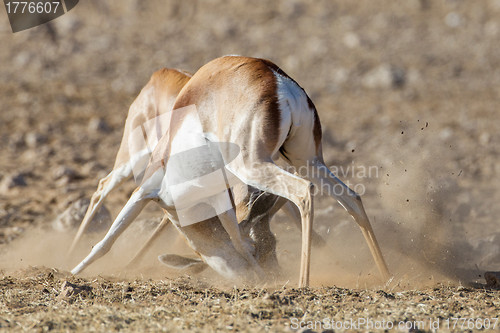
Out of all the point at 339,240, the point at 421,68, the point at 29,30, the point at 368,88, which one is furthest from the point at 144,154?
the point at 29,30

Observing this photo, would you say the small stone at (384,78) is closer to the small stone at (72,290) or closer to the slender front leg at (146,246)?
the slender front leg at (146,246)

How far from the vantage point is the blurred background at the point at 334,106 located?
7.84m

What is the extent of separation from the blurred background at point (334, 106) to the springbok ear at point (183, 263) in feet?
4.02

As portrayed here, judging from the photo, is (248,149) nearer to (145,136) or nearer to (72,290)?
(72,290)

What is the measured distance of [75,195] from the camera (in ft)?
33.0

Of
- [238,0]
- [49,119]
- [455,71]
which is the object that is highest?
[238,0]

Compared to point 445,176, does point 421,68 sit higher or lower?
higher

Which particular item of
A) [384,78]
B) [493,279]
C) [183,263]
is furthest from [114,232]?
[384,78]

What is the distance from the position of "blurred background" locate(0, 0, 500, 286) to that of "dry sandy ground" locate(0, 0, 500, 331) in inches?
1.6

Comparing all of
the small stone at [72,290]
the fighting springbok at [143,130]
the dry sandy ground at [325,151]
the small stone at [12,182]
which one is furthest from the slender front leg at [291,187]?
the small stone at [12,182]

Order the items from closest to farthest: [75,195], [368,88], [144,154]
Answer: [144,154] → [75,195] → [368,88]

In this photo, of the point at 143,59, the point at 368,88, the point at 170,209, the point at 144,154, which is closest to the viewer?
the point at 170,209

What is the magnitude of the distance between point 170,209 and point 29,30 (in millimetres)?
12453

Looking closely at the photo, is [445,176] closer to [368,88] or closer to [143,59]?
[368,88]
